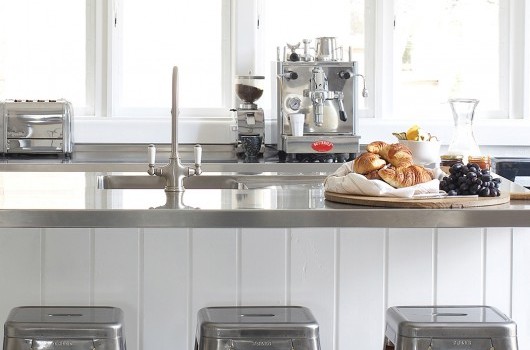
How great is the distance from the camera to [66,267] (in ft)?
8.41

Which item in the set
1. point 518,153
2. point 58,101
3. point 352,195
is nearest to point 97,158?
point 58,101

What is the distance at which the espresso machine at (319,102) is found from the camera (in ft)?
15.3

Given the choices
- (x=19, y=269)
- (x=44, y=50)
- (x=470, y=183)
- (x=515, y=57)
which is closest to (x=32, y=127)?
(x=44, y=50)

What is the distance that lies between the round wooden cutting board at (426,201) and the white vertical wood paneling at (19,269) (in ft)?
2.60

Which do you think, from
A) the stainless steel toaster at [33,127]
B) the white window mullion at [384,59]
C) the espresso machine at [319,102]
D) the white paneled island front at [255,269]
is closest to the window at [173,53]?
the stainless steel toaster at [33,127]

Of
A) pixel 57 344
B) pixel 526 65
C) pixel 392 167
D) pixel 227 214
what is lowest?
pixel 57 344

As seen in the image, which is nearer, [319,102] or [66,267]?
[66,267]

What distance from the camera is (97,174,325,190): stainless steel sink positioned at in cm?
319

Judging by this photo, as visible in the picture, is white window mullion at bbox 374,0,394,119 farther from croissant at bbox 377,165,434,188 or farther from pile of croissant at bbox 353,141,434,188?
croissant at bbox 377,165,434,188

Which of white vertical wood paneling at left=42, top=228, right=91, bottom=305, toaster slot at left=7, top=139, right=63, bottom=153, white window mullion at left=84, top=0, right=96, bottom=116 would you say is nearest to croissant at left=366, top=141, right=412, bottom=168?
white vertical wood paneling at left=42, top=228, right=91, bottom=305

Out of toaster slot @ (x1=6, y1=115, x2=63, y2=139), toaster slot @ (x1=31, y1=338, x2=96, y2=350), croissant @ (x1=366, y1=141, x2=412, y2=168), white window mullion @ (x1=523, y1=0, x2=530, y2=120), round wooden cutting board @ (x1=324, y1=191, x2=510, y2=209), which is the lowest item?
toaster slot @ (x1=31, y1=338, x2=96, y2=350)

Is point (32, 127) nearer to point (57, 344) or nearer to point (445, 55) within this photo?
point (445, 55)

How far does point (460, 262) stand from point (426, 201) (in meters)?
0.36

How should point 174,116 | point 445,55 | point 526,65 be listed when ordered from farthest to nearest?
point 445,55 < point 526,65 < point 174,116
